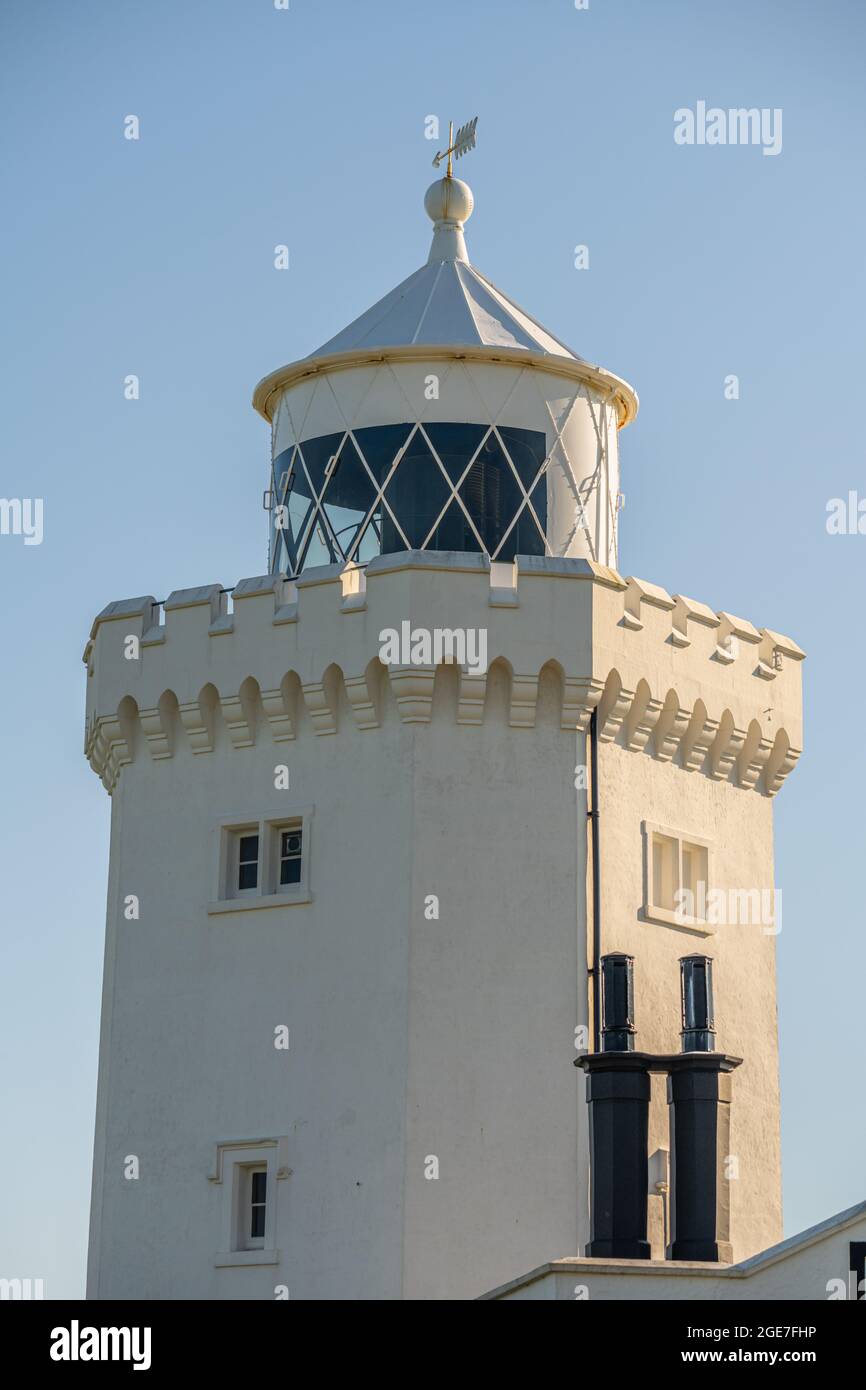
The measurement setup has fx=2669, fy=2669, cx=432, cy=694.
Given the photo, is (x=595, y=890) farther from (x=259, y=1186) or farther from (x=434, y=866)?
(x=259, y=1186)

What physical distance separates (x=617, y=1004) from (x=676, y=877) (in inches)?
104

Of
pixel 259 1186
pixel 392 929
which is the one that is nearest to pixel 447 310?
pixel 392 929

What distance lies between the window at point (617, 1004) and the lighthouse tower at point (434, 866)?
32 millimetres

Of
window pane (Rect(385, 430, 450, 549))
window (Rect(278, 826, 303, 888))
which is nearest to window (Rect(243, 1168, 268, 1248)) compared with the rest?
window (Rect(278, 826, 303, 888))

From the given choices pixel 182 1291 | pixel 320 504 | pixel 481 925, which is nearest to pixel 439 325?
pixel 320 504

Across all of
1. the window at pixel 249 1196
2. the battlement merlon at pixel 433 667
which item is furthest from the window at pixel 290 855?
the window at pixel 249 1196

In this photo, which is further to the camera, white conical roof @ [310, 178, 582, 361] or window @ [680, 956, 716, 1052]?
white conical roof @ [310, 178, 582, 361]

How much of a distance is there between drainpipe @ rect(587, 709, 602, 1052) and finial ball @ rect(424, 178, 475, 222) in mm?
5950

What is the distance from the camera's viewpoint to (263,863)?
24.0 meters

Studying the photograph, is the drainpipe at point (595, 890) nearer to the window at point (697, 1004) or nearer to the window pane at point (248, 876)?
the window at point (697, 1004)

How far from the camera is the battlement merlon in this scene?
77.2 feet

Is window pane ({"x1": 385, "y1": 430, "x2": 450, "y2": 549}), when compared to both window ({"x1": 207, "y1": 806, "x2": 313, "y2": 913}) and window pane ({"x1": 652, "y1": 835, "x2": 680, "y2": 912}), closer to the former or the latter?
window ({"x1": 207, "y1": 806, "x2": 313, "y2": 913})

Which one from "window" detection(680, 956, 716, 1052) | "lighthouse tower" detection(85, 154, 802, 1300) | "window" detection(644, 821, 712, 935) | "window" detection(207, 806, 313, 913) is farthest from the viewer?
"window" detection(644, 821, 712, 935)
